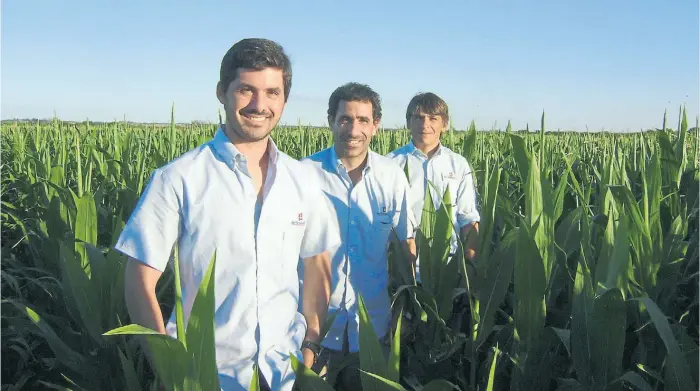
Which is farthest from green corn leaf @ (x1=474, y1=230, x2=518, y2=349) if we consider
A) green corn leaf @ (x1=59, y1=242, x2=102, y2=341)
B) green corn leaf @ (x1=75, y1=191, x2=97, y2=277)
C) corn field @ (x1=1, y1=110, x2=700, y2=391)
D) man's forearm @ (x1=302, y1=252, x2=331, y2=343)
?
green corn leaf @ (x1=75, y1=191, x2=97, y2=277)

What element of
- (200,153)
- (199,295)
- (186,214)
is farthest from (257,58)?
(199,295)

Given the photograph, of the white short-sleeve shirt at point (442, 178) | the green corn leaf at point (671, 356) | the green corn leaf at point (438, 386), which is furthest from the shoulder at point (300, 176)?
the white short-sleeve shirt at point (442, 178)

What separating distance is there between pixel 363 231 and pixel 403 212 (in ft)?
0.56

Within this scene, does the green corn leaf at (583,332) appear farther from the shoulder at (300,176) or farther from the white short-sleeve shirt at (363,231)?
the white short-sleeve shirt at (363,231)

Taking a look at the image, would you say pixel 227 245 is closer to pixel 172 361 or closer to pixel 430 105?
pixel 172 361

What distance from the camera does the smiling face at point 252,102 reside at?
1.39 m

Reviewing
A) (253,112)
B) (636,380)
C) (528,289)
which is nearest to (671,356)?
(636,380)

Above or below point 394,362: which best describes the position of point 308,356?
below

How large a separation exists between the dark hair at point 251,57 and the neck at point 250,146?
0.12 metres

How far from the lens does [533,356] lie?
147 centimetres

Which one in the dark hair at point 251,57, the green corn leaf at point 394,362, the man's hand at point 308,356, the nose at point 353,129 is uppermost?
the dark hair at point 251,57

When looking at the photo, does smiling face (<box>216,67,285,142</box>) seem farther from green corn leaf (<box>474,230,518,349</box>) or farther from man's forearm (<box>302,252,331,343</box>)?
green corn leaf (<box>474,230,518,349</box>)

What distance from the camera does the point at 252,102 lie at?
4.55 feet

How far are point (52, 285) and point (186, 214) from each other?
4.43 ft
